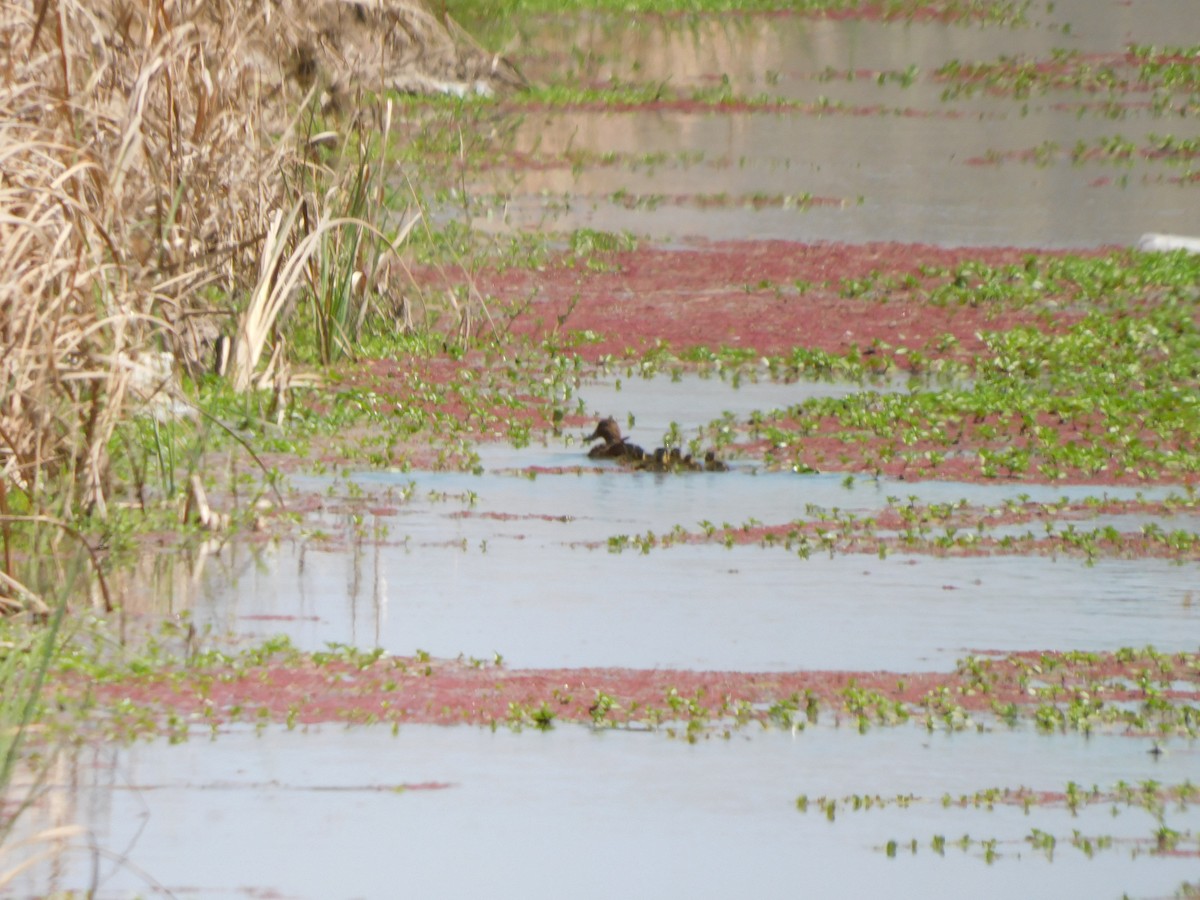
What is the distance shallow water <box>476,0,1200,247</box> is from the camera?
1989cm

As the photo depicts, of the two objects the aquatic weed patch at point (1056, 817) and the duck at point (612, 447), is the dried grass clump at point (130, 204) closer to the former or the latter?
the duck at point (612, 447)

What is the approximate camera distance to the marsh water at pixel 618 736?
5.66 m

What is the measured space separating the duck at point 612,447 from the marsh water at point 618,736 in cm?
16

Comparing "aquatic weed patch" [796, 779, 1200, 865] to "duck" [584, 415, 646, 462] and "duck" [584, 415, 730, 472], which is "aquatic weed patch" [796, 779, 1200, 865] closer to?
"duck" [584, 415, 730, 472]

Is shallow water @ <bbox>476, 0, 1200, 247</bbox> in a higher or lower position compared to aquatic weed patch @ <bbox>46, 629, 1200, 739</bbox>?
higher

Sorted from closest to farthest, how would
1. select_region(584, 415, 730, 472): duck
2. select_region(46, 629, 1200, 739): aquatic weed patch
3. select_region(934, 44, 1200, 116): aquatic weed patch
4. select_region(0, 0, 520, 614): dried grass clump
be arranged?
select_region(46, 629, 1200, 739): aquatic weed patch
select_region(0, 0, 520, 614): dried grass clump
select_region(584, 415, 730, 472): duck
select_region(934, 44, 1200, 116): aquatic weed patch

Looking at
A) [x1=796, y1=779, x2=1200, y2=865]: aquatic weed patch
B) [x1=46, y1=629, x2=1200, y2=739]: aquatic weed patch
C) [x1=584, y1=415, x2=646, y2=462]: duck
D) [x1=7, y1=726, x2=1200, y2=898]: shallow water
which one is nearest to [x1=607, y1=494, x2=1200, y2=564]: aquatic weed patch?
[x1=584, y1=415, x2=646, y2=462]: duck

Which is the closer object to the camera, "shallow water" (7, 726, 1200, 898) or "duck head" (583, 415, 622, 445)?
"shallow water" (7, 726, 1200, 898)

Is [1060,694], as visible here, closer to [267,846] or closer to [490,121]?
[267,846]

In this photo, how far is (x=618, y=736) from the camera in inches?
264

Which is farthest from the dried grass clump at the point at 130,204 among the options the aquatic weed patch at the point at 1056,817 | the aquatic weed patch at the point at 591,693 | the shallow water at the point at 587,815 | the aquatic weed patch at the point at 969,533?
the aquatic weed patch at the point at 1056,817

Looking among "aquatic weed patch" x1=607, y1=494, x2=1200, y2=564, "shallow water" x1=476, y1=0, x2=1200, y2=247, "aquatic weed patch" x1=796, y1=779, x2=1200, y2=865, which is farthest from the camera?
"shallow water" x1=476, y1=0, x2=1200, y2=247

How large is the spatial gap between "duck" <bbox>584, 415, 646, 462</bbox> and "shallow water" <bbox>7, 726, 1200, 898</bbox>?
4.12 meters

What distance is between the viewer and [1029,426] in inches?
453
